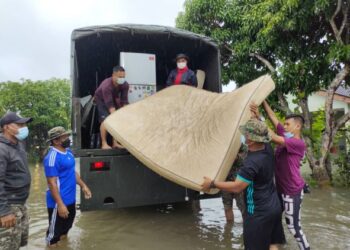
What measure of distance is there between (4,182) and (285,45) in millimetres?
7024

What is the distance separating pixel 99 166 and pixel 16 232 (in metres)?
1.26

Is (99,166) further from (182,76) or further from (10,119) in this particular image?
(182,76)

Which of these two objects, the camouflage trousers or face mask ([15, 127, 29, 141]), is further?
face mask ([15, 127, 29, 141])

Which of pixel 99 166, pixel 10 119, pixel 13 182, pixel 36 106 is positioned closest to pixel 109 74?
pixel 99 166

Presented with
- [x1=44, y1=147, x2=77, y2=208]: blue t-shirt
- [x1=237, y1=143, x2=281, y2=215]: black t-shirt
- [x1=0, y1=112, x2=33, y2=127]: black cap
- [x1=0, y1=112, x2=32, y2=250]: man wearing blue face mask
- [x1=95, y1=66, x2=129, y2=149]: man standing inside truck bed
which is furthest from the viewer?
[x1=95, y1=66, x2=129, y2=149]: man standing inside truck bed

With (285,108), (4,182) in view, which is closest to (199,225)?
(4,182)

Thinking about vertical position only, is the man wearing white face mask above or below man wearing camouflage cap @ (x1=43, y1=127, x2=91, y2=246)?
above

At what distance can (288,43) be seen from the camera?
8555 millimetres

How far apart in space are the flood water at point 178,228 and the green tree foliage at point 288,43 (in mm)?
2434

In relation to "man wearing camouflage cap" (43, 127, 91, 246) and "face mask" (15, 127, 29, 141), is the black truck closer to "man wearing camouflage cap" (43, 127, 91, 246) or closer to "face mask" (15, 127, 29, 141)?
"man wearing camouflage cap" (43, 127, 91, 246)

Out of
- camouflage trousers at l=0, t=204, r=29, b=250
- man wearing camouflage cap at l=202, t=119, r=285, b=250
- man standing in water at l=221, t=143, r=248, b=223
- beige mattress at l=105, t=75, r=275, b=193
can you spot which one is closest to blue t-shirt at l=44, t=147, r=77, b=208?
beige mattress at l=105, t=75, r=275, b=193

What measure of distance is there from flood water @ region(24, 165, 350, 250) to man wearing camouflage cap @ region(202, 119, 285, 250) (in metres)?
1.60

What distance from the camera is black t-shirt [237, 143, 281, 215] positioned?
2908mm

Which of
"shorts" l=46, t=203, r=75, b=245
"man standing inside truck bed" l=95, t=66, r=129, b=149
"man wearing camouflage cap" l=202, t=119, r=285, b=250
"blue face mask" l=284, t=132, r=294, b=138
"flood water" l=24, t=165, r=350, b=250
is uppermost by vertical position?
"man standing inside truck bed" l=95, t=66, r=129, b=149
